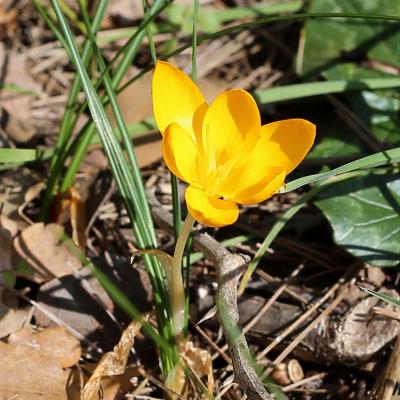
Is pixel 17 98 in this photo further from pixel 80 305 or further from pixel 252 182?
pixel 252 182

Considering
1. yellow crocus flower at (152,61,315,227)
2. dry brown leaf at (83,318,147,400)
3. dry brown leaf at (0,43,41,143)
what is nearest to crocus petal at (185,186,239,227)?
yellow crocus flower at (152,61,315,227)

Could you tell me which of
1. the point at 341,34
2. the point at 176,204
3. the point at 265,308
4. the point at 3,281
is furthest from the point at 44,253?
the point at 341,34

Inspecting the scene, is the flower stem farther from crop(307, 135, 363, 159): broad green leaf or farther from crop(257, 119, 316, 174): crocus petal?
crop(307, 135, 363, 159): broad green leaf

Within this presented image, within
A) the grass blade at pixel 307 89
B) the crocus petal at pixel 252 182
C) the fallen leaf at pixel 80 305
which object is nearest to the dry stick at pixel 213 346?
the fallen leaf at pixel 80 305

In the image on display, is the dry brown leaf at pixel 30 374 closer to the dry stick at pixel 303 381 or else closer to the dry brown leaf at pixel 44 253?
the dry brown leaf at pixel 44 253

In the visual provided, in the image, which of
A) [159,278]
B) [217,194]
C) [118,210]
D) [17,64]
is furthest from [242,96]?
[17,64]

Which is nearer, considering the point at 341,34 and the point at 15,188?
the point at 15,188
